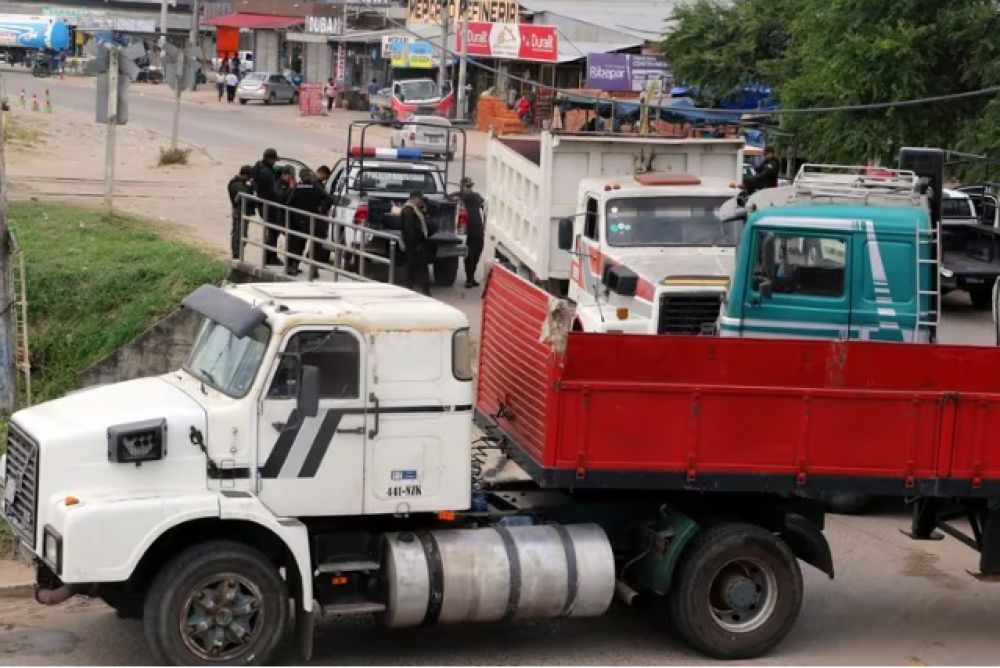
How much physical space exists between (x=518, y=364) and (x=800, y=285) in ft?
12.0

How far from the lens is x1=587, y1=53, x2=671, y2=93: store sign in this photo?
57.4 metres

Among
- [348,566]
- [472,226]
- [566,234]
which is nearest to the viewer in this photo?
[348,566]

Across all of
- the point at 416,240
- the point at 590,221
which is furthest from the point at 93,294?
the point at 590,221

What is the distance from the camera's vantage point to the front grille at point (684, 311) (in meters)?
15.2

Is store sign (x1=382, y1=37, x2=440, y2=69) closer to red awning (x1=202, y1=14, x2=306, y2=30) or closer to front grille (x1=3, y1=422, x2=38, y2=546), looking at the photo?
red awning (x1=202, y1=14, x2=306, y2=30)

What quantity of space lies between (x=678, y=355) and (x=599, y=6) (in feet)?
185

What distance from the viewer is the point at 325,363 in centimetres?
A: 959

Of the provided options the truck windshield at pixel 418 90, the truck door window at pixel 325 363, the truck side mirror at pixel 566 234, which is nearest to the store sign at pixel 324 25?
the truck windshield at pixel 418 90

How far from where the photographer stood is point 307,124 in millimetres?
57312

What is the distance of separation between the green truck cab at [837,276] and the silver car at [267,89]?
55.8m

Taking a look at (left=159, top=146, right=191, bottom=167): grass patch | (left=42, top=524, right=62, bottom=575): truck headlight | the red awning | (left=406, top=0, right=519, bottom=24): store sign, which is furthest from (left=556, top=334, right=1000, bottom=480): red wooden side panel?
the red awning

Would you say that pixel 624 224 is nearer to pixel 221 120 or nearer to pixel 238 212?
pixel 238 212

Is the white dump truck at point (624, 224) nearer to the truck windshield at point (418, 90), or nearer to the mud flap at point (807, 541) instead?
the mud flap at point (807, 541)

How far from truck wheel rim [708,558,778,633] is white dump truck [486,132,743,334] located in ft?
15.1
